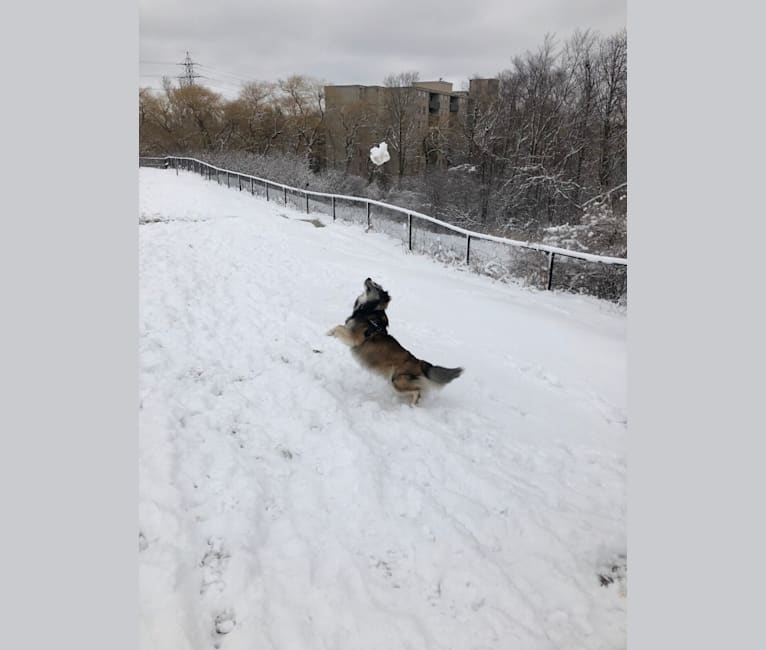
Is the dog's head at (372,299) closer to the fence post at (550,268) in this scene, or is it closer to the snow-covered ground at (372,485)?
the snow-covered ground at (372,485)

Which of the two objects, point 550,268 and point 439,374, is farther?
point 550,268

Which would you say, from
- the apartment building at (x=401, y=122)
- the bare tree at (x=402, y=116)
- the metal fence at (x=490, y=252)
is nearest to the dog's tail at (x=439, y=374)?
the metal fence at (x=490, y=252)

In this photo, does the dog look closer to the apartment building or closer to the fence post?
the apartment building

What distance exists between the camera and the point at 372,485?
243 centimetres

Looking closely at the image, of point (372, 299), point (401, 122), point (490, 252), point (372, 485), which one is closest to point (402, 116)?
point (401, 122)

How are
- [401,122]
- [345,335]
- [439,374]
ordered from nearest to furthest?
1. [439,374]
2. [345,335]
3. [401,122]

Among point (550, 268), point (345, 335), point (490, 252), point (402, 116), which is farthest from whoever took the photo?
point (402, 116)

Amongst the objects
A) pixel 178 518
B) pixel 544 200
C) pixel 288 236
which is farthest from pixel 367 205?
pixel 178 518

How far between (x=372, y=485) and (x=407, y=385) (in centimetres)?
96

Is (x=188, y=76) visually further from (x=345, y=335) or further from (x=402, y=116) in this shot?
(x=402, y=116)

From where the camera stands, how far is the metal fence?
5.75 metres

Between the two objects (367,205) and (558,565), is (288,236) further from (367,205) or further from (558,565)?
(558,565)

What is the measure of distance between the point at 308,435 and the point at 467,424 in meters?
1.10

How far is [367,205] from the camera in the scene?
11000mm
